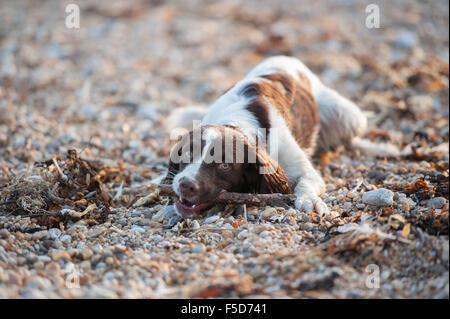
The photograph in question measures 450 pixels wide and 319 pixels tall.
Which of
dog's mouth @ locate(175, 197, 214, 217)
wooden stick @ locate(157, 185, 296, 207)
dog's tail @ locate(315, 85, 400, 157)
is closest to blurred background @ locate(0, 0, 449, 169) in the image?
dog's tail @ locate(315, 85, 400, 157)

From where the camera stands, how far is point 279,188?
3.96m

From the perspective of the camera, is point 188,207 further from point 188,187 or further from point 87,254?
point 87,254

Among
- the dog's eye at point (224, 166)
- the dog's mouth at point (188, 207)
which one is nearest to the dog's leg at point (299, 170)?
the dog's eye at point (224, 166)

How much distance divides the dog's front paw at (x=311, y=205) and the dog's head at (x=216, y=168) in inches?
7.3

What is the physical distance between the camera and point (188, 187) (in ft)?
11.5

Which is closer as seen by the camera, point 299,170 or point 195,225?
point 195,225

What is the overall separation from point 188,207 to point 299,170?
1199 millimetres

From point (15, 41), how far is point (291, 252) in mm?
7565

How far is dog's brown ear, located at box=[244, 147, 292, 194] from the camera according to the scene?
12.6 feet

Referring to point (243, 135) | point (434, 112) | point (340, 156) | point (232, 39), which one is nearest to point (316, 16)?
point (232, 39)

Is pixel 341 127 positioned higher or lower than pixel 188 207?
higher

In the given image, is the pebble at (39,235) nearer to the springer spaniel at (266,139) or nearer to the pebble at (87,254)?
the pebble at (87,254)

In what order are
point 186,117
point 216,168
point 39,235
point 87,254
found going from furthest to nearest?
point 186,117
point 216,168
point 39,235
point 87,254

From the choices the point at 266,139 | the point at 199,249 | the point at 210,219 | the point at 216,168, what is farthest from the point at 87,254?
the point at 266,139
